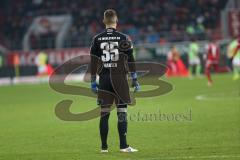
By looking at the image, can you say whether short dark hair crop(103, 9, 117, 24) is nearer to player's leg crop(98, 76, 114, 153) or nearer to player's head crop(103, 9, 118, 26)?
player's head crop(103, 9, 118, 26)

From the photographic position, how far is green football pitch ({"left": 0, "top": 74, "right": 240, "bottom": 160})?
39.1ft

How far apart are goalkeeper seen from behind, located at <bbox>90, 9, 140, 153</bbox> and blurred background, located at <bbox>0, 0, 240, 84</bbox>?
28.8 meters

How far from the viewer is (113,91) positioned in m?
12.0

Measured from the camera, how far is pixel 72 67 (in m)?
41.4

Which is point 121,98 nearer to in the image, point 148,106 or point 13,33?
point 148,106

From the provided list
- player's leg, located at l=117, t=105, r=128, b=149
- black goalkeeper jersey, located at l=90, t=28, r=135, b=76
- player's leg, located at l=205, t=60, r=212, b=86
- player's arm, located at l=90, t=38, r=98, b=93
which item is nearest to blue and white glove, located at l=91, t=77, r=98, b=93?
player's arm, located at l=90, t=38, r=98, b=93

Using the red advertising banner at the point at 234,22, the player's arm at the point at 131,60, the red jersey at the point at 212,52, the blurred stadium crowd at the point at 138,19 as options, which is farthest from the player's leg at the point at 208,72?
the player's arm at the point at 131,60

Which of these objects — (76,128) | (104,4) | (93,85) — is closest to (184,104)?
(76,128)

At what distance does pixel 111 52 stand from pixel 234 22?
107ft

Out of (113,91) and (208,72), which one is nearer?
(113,91)

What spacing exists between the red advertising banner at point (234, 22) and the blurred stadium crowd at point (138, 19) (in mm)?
986

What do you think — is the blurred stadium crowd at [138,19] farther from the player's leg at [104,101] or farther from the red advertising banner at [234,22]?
the player's leg at [104,101]

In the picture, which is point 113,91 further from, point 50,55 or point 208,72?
point 50,55

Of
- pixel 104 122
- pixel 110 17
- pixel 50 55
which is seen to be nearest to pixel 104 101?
pixel 104 122
